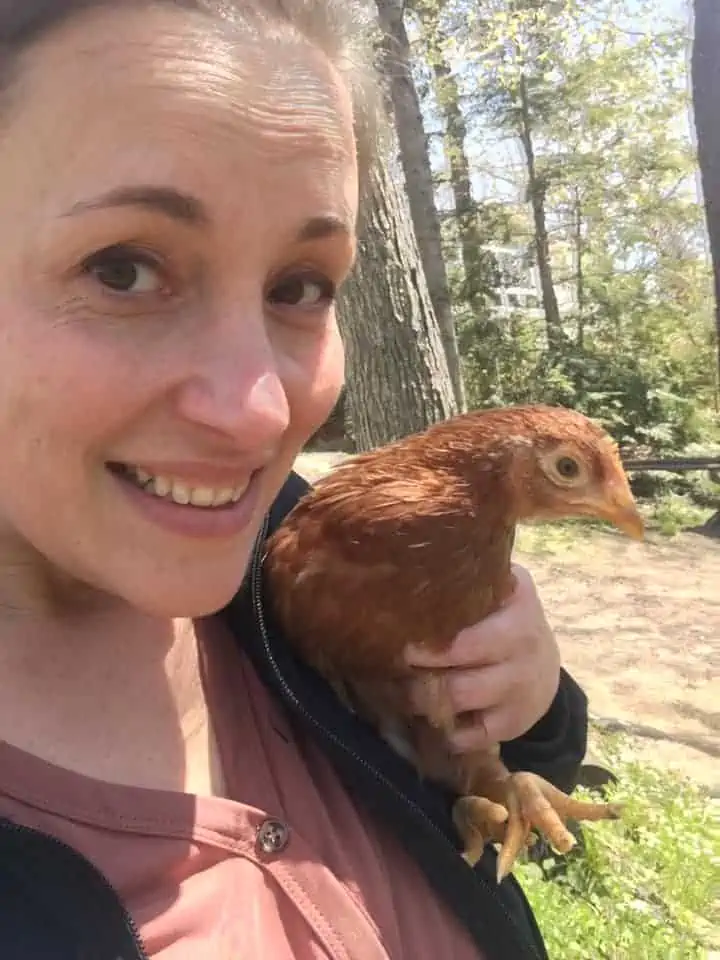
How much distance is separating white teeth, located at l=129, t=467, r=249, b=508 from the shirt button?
367 millimetres

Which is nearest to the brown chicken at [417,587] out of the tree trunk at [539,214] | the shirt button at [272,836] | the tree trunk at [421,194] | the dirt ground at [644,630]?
the shirt button at [272,836]

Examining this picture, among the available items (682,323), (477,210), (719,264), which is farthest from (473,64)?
(719,264)

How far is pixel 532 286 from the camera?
536 inches

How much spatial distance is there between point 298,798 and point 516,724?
1.40 feet

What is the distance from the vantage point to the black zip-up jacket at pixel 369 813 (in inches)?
31.2

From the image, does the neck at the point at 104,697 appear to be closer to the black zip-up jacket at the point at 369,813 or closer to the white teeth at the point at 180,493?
the black zip-up jacket at the point at 369,813

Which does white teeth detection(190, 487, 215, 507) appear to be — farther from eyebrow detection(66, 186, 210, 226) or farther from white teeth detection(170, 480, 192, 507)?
eyebrow detection(66, 186, 210, 226)

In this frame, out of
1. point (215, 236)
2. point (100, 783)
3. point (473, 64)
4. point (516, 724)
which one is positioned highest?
point (473, 64)

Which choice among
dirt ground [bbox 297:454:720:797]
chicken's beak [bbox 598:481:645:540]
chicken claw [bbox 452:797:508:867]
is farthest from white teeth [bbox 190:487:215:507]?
dirt ground [bbox 297:454:720:797]

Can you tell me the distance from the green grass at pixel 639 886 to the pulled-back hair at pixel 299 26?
2.14 metres

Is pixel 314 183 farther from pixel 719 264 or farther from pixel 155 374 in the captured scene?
pixel 719 264

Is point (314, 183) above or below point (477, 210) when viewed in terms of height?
below

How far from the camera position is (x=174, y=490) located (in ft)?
2.86

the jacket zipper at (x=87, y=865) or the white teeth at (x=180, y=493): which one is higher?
the white teeth at (x=180, y=493)
